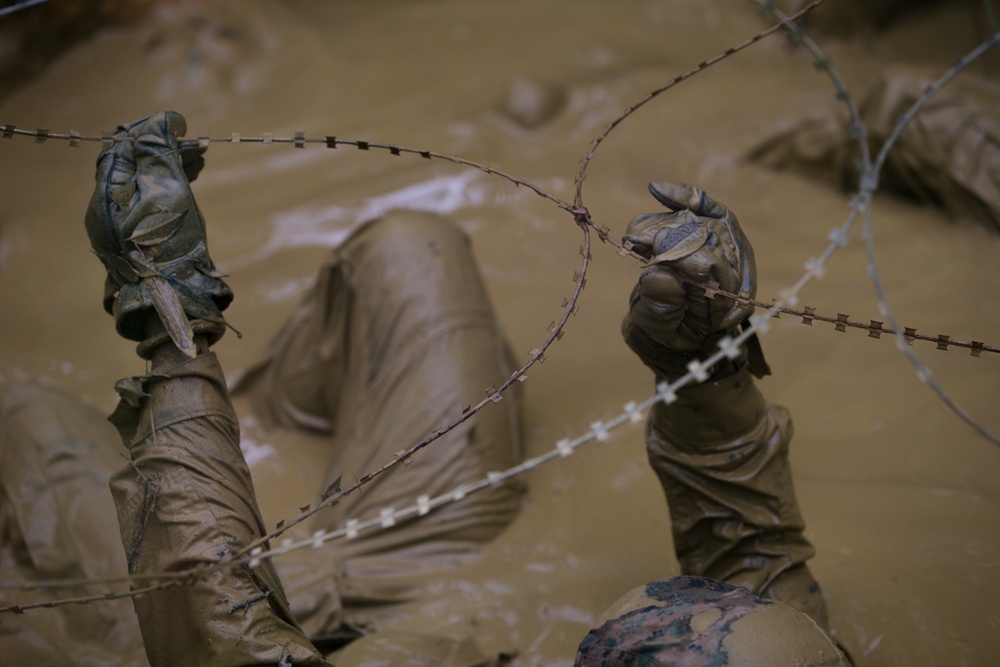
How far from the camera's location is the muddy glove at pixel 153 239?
80.7 inches

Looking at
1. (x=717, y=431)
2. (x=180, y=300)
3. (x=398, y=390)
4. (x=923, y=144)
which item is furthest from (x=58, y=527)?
(x=923, y=144)

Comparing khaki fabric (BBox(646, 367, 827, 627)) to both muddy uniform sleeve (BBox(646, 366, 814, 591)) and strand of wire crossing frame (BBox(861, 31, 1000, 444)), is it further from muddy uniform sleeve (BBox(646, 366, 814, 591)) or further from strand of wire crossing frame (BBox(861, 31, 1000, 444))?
strand of wire crossing frame (BBox(861, 31, 1000, 444))

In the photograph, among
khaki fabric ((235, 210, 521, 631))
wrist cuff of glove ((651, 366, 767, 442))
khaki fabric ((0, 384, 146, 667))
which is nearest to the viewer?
wrist cuff of glove ((651, 366, 767, 442))

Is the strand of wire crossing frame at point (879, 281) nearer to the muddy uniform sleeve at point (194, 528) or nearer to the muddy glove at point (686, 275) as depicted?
the muddy glove at point (686, 275)

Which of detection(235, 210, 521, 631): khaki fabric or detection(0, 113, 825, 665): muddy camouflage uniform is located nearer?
detection(0, 113, 825, 665): muddy camouflage uniform

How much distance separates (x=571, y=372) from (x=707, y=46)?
2855 mm

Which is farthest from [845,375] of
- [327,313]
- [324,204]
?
[324,204]

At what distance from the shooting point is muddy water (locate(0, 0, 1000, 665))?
2730mm

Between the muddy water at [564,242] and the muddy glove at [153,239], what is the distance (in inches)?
41.0

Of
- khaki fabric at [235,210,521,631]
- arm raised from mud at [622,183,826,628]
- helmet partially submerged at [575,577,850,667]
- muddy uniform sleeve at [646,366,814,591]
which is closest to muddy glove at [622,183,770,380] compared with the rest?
arm raised from mud at [622,183,826,628]

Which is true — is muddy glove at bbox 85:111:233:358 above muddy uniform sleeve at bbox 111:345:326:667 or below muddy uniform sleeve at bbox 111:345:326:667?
above

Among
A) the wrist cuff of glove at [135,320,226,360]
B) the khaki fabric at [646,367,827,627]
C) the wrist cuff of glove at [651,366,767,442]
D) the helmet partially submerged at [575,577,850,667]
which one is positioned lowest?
the helmet partially submerged at [575,577,850,667]

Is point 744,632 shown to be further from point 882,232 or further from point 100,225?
point 882,232

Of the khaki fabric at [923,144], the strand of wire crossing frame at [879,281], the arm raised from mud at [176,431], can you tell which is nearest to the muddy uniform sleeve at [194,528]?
the arm raised from mud at [176,431]
